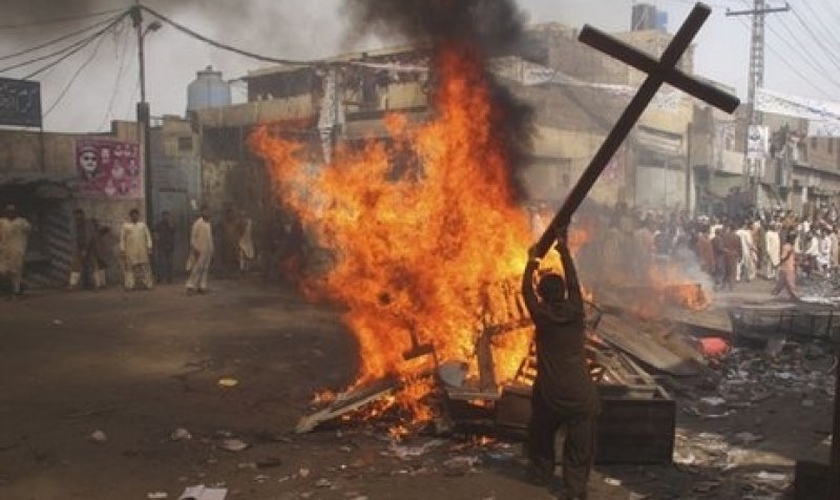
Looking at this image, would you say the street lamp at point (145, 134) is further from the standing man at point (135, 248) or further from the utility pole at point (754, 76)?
the utility pole at point (754, 76)

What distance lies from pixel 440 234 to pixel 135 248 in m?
11.4

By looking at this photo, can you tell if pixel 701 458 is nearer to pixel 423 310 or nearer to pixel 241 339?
pixel 423 310

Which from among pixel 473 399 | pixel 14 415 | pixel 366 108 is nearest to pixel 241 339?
pixel 14 415

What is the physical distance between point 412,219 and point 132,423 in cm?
375

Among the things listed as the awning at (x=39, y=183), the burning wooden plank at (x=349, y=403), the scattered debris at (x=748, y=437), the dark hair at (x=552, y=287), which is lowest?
the scattered debris at (x=748, y=437)

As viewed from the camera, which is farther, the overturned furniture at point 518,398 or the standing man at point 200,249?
the standing man at point 200,249

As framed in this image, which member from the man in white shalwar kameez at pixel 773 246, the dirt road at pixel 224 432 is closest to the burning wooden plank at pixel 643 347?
the dirt road at pixel 224 432

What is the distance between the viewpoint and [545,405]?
566cm

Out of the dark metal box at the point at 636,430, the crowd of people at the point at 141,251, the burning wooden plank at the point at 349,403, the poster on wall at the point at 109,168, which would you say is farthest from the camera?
the poster on wall at the point at 109,168

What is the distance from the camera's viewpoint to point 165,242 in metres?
19.6

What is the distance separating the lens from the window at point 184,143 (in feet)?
106

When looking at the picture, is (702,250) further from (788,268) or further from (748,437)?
(748,437)

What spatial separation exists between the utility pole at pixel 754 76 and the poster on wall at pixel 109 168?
24636mm

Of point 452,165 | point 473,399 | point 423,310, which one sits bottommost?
point 473,399
